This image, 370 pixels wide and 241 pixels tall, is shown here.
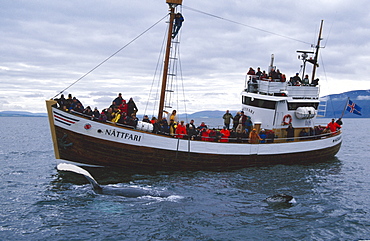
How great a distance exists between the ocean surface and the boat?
0.85 metres

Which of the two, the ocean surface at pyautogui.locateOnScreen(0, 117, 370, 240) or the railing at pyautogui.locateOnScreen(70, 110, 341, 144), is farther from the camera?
the railing at pyautogui.locateOnScreen(70, 110, 341, 144)

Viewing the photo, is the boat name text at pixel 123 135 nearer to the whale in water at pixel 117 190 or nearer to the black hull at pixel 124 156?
the black hull at pixel 124 156

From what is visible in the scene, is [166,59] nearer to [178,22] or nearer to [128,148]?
[178,22]

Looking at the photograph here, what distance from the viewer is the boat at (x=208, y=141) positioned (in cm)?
1948

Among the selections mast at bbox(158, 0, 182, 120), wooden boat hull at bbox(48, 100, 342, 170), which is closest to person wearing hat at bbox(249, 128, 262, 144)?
wooden boat hull at bbox(48, 100, 342, 170)

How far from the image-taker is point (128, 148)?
19.8 metres

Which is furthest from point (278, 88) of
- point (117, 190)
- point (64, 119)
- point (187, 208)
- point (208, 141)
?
point (64, 119)

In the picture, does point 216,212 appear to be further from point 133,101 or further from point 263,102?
point 263,102

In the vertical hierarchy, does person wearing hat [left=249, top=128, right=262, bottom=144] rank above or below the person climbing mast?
below

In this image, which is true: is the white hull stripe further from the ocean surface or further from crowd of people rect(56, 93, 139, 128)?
Answer: the ocean surface

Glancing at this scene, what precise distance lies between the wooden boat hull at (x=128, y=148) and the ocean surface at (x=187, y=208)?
642 millimetres

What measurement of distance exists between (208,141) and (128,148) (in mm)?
4986

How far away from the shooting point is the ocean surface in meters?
12.3

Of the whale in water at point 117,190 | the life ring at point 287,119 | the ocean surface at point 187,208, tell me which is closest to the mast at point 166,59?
the ocean surface at point 187,208
